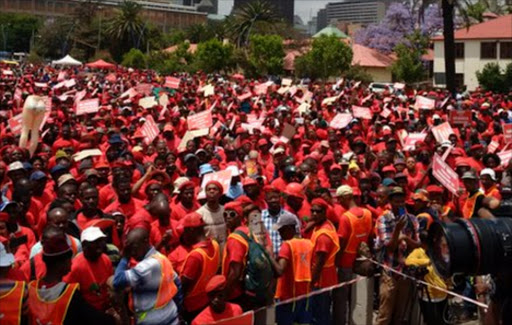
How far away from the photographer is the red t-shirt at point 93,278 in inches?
193

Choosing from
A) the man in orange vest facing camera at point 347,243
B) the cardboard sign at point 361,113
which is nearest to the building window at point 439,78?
the cardboard sign at point 361,113

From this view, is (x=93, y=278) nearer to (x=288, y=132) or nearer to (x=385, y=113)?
(x=288, y=132)

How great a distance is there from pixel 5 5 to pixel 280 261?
411 feet

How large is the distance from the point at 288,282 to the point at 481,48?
1828 inches

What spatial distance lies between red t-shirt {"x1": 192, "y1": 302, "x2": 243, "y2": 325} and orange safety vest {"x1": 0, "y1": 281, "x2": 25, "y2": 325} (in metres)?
1.31

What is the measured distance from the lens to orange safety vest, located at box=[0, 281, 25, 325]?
4.14 m

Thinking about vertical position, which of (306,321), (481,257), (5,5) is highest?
(5,5)

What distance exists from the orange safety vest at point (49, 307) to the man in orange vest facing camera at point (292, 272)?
2.03 m

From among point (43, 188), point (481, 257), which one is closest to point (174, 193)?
point (43, 188)

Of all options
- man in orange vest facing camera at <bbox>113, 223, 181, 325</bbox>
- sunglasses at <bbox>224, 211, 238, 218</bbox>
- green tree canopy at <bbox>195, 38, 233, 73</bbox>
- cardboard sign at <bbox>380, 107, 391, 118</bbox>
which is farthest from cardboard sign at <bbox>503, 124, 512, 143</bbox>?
green tree canopy at <bbox>195, 38, 233, 73</bbox>

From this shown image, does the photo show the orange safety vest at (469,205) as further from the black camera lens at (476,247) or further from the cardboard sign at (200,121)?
the cardboard sign at (200,121)

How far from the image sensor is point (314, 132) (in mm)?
13492

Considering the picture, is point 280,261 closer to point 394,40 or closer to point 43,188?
point 43,188

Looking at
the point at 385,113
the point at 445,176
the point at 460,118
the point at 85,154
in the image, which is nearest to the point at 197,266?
the point at 445,176
